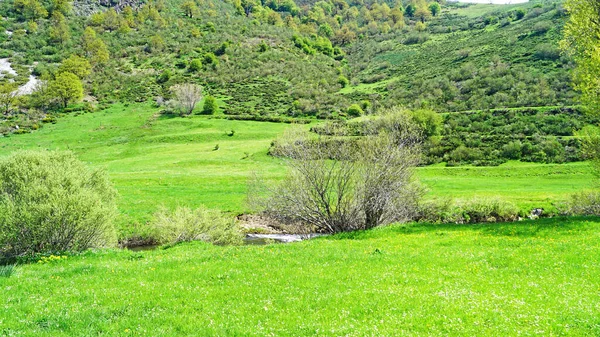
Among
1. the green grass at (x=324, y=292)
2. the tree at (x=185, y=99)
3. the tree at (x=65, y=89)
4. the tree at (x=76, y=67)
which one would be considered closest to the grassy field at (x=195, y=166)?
the tree at (x=185, y=99)

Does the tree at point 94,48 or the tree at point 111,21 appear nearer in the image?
the tree at point 94,48

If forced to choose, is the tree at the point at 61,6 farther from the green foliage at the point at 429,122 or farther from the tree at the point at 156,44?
the green foliage at the point at 429,122

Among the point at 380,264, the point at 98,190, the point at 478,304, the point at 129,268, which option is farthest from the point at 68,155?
the point at 478,304

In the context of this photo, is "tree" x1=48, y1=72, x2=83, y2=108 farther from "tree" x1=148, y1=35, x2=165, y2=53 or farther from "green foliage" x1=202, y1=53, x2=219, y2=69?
"green foliage" x1=202, y1=53, x2=219, y2=69

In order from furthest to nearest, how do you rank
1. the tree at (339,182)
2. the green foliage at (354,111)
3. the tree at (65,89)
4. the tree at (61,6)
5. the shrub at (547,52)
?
the tree at (61,6)
the shrub at (547,52)
the green foliage at (354,111)
the tree at (65,89)
the tree at (339,182)

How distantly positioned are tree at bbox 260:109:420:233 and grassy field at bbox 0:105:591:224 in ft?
38.9

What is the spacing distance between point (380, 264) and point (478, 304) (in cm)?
578

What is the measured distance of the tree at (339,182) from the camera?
28172 millimetres

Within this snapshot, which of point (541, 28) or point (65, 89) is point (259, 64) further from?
point (541, 28)

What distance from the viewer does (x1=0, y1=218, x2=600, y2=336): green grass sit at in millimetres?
10141

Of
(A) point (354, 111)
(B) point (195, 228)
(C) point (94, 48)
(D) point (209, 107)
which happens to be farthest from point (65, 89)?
(B) point (195, 228)

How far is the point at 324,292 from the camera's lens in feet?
42.6

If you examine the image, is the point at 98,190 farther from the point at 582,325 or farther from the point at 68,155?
the point at 582,325

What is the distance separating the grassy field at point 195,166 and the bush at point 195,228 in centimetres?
839
